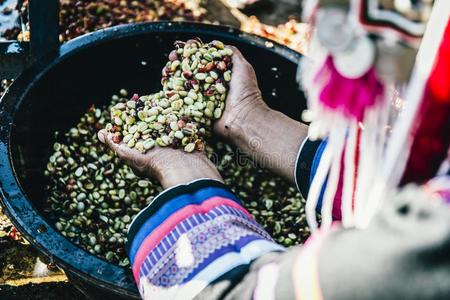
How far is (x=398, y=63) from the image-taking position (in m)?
0.57

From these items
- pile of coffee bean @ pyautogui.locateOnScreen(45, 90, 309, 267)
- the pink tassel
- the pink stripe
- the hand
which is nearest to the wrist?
the hand

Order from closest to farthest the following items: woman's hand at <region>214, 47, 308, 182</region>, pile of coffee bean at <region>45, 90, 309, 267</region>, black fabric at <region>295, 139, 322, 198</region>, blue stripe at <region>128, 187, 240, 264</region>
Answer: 1. blue stripe at <region>128, 187, 240, 264</region>
2. black fabric at <region>295, 139, 322, 198</region>
3. woman's hand at <region>214, 47, 308, 182</region>
4. pile of coffee bean at <region>45, 90, 309, 267</region>

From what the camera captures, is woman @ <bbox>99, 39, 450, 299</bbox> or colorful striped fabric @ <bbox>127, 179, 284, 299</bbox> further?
colorful striped fabric @ <bbox>127, 179, 284, 299</bbox>

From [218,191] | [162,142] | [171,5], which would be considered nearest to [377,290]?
[218,191]

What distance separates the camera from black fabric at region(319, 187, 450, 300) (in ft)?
1.68

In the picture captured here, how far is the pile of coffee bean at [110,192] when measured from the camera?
4.73 feet

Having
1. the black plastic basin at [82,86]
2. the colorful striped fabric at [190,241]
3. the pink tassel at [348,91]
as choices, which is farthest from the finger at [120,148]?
the pink tassel at [348,91]

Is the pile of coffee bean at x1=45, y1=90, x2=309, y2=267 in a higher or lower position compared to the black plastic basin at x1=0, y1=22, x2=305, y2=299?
lower

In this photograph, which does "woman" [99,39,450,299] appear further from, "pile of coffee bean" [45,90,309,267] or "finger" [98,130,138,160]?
"pile of coffee bean" [45,90,309,267]

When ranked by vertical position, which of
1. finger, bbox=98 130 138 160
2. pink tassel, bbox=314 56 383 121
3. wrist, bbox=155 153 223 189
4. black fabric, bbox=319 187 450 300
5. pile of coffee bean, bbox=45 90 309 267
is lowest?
pile of coffee bean, bbox=45 90 309 267

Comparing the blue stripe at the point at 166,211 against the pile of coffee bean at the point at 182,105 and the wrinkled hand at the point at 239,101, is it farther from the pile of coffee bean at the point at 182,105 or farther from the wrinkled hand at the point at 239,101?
the wrinkled hand at the point at 239,101

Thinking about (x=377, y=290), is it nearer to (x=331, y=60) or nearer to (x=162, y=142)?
(x=331, y=60)

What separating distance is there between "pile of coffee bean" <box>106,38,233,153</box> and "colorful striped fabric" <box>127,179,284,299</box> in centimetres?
29

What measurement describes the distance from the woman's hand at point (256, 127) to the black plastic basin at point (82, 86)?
18 centimetres
